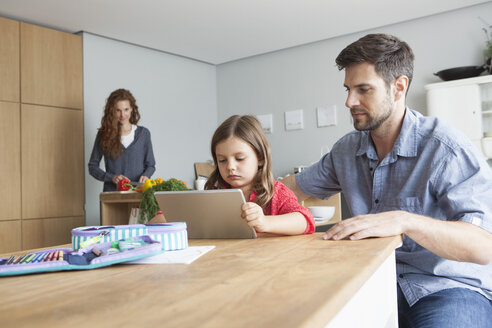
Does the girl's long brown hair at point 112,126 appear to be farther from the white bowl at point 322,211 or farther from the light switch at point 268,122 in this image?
the light switch at point 268,122

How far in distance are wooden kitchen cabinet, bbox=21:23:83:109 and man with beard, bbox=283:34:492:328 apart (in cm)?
325

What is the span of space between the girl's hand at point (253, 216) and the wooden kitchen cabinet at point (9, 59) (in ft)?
11.8

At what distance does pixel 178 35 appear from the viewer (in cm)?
475

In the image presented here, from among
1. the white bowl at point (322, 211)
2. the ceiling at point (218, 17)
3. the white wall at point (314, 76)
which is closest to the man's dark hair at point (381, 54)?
the white bowl at point (322, 211)

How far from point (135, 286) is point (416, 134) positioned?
1.06 meters

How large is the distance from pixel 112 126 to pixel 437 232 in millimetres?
3098

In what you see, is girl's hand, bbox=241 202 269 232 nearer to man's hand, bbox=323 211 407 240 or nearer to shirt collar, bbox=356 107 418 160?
man's hand, bbox=323 211 407 240

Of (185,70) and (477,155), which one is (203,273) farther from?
(185,70)

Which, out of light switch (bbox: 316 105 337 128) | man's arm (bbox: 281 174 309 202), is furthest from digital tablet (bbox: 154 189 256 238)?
light switch (bbox: 316 105 337 128)

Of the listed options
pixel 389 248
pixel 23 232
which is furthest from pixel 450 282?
pixel 23 232

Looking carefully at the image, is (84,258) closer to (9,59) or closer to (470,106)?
(9,59)

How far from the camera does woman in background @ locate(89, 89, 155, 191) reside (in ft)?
12.0

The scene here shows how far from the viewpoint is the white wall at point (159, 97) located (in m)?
4.48

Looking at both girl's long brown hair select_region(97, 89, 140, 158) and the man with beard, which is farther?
girl's long brown hair select_region(97, 89, 140, 158)
